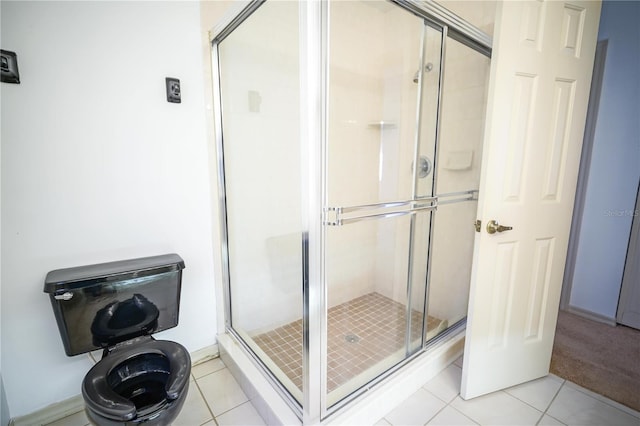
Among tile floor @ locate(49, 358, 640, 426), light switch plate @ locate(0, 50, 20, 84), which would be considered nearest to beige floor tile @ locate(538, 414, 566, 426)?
tile floor @ locate(49, 358, 640, 426)

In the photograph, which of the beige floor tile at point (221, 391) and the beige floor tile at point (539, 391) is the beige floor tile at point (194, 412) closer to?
the beige floor tile at point (221, 391)

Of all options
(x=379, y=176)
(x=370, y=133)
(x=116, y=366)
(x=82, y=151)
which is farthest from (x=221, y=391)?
(x=370, y=133)

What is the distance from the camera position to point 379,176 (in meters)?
2.26

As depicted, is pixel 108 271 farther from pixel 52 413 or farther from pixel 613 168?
Answer: pixel 613 168

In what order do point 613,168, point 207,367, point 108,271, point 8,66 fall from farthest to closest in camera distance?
point 613,168, point 207,367, point 108,271, point 8,66

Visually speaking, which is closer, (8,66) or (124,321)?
(8,66)

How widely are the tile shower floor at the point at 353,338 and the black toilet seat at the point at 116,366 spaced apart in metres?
0.49

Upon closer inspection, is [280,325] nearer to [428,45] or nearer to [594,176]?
[428,45]

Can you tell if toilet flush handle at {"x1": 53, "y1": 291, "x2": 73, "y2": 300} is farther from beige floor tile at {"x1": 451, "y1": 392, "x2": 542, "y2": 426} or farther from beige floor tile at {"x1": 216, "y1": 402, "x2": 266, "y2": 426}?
beige floor tile at {"x1": 451, "y1": 392, "x2": 542, "y2": 426}

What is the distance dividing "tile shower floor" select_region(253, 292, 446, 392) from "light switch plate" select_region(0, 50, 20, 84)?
1.58 m

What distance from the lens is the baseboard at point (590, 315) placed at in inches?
90.0

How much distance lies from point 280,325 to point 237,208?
0.73 m

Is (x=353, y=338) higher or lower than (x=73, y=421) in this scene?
higher

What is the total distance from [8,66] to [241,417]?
184cm
